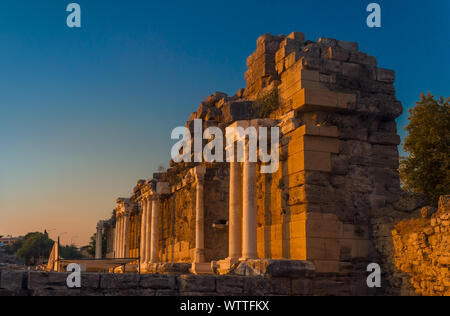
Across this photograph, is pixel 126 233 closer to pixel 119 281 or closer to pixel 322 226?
pixel 322 226

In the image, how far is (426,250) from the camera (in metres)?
11.2

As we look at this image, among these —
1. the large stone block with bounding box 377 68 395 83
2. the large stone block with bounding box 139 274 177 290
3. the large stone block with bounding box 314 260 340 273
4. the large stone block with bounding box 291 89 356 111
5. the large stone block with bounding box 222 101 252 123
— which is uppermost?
the large stone block with bounding box 377 68 395 83

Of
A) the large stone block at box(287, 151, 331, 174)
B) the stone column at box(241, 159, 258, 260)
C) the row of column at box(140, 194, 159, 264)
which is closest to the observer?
the large stone block at box(287, 151, 331, 174)

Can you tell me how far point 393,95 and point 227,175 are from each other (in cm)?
820

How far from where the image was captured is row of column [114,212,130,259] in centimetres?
3669

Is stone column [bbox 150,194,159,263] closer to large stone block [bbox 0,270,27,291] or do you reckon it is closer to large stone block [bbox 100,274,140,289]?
large stone block [bbox 100,274,140,289]

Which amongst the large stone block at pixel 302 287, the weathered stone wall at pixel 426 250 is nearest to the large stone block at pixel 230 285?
the large stone block at pixel 302 287

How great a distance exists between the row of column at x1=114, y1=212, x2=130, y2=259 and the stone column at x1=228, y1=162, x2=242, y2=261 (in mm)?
21982

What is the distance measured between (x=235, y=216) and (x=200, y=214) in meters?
4.84

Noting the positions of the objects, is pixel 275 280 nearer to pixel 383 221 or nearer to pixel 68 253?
pixel 383 221

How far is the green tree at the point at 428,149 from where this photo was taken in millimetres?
19375

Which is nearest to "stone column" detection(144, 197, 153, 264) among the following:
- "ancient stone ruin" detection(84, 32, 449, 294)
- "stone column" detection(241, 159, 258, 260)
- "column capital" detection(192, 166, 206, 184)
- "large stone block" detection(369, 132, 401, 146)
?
"column capital" detection(192, 166, 206, 184)

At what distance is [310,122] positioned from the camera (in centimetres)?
1395
